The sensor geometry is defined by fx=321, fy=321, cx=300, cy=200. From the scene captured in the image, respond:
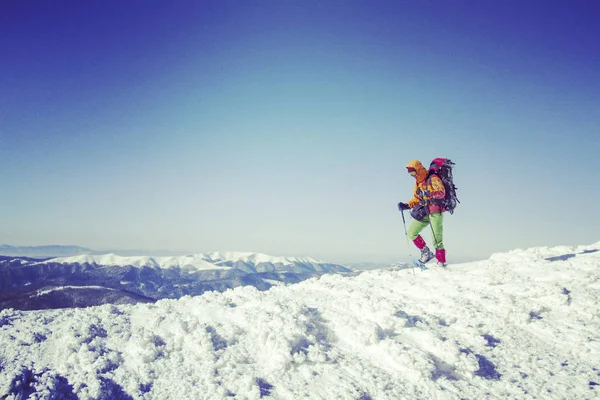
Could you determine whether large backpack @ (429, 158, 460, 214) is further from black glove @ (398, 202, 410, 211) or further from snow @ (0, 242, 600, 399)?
snow @ (0, 242, 600, 399)

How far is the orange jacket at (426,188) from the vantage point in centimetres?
1027

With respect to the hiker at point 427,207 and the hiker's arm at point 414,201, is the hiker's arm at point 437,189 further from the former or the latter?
the hiker's arm at point 414,201

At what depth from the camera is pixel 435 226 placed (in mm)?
10523

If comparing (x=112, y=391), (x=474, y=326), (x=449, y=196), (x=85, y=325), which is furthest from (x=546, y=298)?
(x=85, y=325)

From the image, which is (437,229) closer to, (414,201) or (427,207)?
(427,207)

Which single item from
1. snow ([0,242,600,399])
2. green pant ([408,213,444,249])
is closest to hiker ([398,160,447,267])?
green pant ([408,213,444,249])

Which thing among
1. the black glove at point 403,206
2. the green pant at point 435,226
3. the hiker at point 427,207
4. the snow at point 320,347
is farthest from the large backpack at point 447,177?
the snow at point 320,347

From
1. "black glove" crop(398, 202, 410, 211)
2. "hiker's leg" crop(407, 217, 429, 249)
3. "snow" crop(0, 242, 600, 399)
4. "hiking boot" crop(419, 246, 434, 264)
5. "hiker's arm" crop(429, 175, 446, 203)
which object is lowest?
"snow" crop(0, 242, 600, 399)

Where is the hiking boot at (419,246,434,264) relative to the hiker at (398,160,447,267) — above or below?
below

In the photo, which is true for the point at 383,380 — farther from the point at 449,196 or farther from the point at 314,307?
the point at 449,196

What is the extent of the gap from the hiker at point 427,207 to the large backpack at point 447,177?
0.04 meters

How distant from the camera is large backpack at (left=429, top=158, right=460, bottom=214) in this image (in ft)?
34.5

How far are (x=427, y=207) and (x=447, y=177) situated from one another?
1.23 metres

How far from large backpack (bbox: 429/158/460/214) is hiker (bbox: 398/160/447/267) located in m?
0.04
